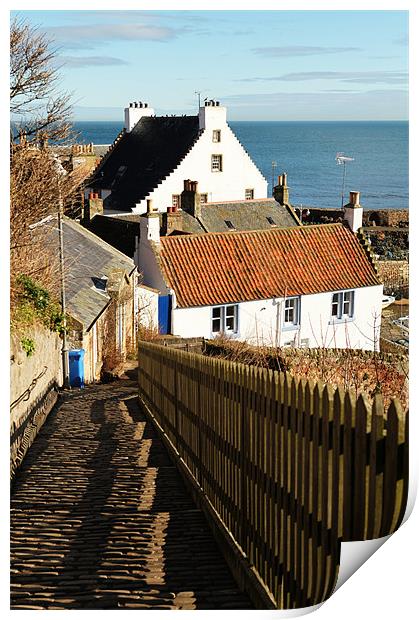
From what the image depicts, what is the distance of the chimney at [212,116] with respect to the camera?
32.8m

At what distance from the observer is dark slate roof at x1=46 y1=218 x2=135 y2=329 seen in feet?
43.9

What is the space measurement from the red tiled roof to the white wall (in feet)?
0.77

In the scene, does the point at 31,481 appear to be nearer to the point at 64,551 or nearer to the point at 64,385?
the point at 64,551

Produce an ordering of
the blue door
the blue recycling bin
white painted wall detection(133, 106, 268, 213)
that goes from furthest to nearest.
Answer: white painted wall detection(133, 106, 268, 213), the blue door, the blue recycling bin

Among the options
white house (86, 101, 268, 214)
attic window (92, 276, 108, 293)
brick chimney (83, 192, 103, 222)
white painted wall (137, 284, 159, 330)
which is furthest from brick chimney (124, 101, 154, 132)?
attic window (92, 276, 108, 293)

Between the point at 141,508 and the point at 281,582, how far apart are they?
1.56m

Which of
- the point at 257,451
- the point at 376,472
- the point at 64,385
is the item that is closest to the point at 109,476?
the point at 257,451

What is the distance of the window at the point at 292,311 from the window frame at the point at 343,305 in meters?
1.13

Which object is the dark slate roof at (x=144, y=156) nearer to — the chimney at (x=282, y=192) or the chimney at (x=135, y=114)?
the chimney at (x=135, y=114)

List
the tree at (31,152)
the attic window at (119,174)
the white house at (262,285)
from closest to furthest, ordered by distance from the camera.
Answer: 1. the tree at (31,152)
2. the white house at (262,285)
3. the attic window at (119,174)

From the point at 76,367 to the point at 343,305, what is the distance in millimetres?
10427

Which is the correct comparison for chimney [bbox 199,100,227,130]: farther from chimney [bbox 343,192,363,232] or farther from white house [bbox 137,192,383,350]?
white house [bbox 137,192,383,350]

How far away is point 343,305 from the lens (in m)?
21.7

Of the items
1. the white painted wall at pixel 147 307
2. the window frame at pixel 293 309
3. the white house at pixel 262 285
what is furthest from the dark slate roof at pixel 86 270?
the window frame at pixel 293 309
